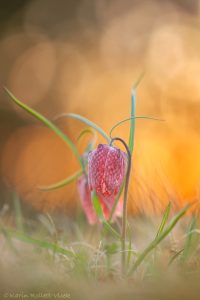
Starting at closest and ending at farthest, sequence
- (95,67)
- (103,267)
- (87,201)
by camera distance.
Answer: (103,267), (87,201), (95,67)

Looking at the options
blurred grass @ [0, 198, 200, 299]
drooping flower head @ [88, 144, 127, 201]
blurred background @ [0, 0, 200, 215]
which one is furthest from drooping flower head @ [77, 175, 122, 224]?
blurred background @ [0, 0, 200, 215]

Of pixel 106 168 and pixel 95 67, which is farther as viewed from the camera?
pixel 95 67

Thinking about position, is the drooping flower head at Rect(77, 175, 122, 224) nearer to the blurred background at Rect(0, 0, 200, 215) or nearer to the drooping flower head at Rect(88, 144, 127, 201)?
the drooping flower head at Rect(88, 144, 127, 201)

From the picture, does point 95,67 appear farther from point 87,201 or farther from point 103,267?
point 103,267

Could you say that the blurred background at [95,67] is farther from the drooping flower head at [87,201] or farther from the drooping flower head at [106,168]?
the drooping flower head at [106,168]

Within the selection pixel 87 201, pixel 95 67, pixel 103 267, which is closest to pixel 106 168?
pixel 103 267

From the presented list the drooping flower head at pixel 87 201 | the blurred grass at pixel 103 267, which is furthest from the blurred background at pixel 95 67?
the blurred grass at pixel 103 267
